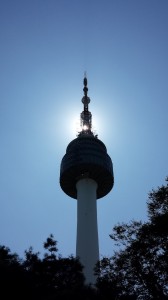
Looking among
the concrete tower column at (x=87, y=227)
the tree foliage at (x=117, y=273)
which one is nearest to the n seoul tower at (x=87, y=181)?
the concrete tower column at (x=87, y=227)

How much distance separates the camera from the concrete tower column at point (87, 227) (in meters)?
63.0

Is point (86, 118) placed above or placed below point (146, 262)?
above

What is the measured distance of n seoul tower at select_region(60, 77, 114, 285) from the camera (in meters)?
65.7

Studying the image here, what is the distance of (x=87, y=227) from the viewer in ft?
220

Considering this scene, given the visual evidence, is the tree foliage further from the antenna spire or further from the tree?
the antenna spire

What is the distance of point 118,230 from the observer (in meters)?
35.6

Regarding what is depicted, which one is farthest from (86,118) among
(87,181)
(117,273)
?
(117,273)

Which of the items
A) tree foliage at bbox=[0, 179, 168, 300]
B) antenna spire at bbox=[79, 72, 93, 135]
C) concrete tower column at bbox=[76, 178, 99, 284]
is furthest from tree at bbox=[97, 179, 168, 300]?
antenna spire at bbox=[79, 72, 93, 135]

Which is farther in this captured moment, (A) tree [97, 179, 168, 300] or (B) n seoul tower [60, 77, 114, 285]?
(B) n seoul tower [60, 77, 114, 285]

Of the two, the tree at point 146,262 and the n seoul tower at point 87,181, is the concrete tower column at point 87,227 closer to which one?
the n seoul tower at point 87,181

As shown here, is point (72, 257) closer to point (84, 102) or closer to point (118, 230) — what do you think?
point (118, 230)

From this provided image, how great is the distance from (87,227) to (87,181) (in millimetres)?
9590

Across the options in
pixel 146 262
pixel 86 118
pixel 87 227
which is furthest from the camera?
pixel 86 118

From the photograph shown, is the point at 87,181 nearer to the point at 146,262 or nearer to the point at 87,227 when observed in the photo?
the point at 87,227
